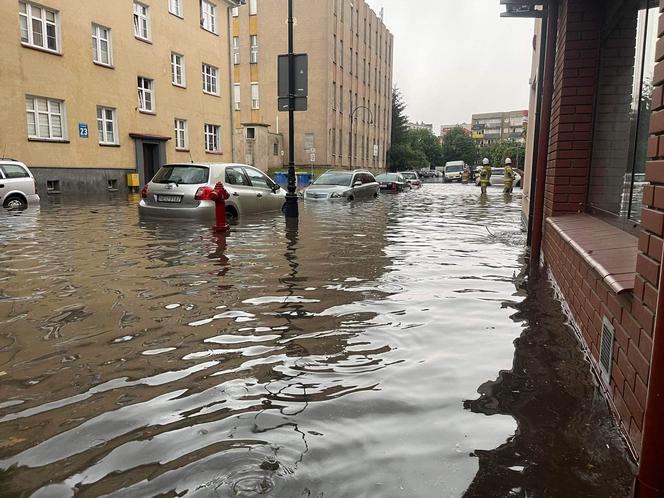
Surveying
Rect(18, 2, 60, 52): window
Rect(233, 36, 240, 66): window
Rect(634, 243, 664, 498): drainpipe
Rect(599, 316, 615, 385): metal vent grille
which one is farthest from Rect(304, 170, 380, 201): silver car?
Rect(233, 36, 240, 66): window

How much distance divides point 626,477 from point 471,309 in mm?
2859

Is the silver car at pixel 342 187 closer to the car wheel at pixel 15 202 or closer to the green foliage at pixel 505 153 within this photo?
the car wheel at pixel 15 202

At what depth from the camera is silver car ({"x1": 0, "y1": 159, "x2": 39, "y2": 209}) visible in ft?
48.9

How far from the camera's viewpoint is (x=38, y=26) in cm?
2088

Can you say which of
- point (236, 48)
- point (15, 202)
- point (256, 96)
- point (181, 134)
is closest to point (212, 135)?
point (181, 134)

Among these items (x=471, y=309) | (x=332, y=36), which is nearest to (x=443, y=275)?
(x=471, y=309)

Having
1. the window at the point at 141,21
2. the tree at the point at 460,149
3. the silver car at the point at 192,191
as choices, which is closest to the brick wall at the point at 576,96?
the silver car at the point at 192,191

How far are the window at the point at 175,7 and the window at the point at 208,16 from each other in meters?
2.08

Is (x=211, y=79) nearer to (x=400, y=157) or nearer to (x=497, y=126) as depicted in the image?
(x=400, y=157)

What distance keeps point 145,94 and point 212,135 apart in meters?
5.69

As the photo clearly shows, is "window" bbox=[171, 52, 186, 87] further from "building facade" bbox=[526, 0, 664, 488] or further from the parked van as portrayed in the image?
the parked van

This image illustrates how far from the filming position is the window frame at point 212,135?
101 ft

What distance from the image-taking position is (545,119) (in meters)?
6.77

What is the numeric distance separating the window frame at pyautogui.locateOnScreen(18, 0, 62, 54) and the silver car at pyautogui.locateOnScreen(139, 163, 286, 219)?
41.0 ft
